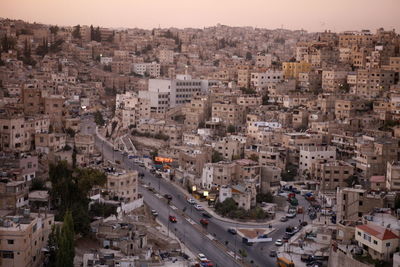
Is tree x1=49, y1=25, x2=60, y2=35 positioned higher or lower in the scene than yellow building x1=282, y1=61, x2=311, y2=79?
higher

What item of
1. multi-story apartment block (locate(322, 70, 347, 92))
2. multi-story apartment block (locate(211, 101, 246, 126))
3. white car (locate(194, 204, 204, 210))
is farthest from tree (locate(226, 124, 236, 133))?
white car (locate(194, 204, 204, 210))

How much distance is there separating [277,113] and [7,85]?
7.94 meters

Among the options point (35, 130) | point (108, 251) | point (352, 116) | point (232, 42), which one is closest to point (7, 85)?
point (35, 130)

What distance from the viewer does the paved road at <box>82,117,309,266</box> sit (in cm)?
1136

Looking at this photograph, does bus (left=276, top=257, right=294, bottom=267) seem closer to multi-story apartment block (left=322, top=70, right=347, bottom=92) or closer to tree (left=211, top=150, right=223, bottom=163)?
tree (left=211, top=150, right=223, bottom=163)

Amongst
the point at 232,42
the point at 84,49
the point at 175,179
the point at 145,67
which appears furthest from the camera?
the point at 232,42

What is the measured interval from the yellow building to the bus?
40.5 feet

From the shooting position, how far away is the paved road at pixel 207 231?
1136 centimetres

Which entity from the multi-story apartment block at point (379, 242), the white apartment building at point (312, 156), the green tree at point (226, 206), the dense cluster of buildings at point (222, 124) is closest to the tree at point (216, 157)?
the dense cluster of buildings at point (222, 124)

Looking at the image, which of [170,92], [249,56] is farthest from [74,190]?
[249,56]

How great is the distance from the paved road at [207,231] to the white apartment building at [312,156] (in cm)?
150

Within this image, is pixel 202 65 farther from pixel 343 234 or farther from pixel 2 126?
pixel 343 234

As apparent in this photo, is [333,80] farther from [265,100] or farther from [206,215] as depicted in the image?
[206,215]

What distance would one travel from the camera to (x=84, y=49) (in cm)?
3144
